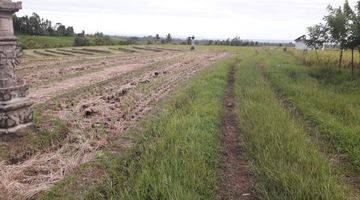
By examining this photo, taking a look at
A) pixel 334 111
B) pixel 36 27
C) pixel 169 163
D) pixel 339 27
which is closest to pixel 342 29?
pixel 339 27

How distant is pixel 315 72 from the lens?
1661 centimetres

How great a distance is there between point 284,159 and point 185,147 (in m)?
1.35

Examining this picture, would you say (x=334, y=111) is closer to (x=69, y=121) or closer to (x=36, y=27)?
(x=69, y=121)

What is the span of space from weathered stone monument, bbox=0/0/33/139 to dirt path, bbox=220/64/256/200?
3429 millimetres

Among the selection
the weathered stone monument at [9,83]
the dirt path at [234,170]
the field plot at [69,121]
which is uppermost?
the weathered stone monument at [9,83]

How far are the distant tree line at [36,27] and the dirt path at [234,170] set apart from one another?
4149 cm

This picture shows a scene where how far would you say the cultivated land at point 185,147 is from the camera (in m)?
4.29

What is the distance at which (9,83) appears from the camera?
632 centimetres

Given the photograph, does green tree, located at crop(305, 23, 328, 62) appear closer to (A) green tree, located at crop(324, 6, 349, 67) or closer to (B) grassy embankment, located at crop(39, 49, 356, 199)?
(A) green tree, located at crop(324, 6, 349, 67)

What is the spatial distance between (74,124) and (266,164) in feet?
12.3

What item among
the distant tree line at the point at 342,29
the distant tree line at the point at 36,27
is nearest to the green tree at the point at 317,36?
the distant tree line at the point at 342,29

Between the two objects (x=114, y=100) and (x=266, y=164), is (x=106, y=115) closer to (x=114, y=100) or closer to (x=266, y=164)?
(x=114, y=100)

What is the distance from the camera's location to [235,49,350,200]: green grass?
160 inches

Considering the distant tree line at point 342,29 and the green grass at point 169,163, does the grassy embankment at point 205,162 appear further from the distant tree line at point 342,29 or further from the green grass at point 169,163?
the distant tree line at point 342,29
